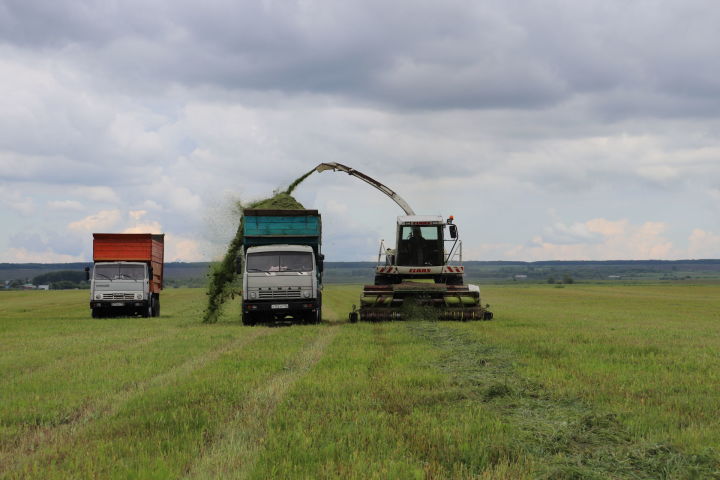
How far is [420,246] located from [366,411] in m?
18.1

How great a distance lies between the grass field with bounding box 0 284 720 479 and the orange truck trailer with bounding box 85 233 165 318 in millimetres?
16168

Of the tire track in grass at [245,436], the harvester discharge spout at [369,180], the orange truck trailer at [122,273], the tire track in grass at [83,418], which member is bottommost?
the tire track in grass at [83,418]

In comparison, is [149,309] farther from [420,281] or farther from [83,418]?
[83,418]

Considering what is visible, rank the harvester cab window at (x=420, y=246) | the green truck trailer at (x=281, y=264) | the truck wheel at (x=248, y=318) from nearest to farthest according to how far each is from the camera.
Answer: the green truck trailer at (x=281, y=264)
the truck wheel at (x=248, y=318)
the harvester cab window at (x=420, y=246)

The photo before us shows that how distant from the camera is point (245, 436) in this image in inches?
289

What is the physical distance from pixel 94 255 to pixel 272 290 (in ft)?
38.1

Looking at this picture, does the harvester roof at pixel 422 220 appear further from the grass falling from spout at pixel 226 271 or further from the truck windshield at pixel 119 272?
the truck windshield at pixel 119 272

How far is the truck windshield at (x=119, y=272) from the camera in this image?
105 ft

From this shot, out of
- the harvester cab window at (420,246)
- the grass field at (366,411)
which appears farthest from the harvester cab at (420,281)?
the grass field at (366,411)

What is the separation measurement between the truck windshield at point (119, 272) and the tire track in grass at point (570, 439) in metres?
23.5

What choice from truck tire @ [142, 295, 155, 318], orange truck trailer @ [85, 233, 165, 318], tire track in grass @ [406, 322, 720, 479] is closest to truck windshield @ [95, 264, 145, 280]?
orange truck trailer @ [85, 233, 165, 318]

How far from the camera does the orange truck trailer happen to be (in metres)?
31.9

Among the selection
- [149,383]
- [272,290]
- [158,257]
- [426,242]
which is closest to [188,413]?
[149,383]

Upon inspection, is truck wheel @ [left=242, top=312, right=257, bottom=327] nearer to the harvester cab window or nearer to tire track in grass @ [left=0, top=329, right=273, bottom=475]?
the harvester cab window
